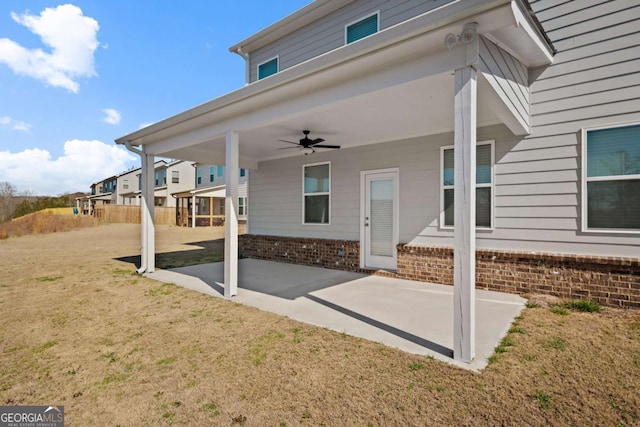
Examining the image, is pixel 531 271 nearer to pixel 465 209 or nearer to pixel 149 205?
pixel 465 209

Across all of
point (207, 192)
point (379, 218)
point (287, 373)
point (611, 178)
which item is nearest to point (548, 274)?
point (611, 178)

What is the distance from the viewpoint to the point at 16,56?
9.95 m

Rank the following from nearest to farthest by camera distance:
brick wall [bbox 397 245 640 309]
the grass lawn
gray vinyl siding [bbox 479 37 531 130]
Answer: the grass lawn
gray vinyl siding [bbox 479 37 531 130]
brick wall [bbox 397 245 640 309]

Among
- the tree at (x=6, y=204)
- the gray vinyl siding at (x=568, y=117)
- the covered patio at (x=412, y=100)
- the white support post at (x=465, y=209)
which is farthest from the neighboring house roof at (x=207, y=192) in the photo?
the white support post at (x=465, y=209)

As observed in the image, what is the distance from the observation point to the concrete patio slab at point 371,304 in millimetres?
3230

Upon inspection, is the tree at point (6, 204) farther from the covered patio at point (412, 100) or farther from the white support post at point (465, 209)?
the white support post at point (465, 209)

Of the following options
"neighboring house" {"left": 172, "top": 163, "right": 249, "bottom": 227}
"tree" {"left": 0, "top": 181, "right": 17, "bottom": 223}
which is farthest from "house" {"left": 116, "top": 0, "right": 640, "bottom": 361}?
"tree" {"left": 0, "top": 181, "right": 17, "bottom": 223}

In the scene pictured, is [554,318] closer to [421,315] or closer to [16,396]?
[421,315]

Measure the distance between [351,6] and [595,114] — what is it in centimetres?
542

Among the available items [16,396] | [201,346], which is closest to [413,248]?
[201,346]

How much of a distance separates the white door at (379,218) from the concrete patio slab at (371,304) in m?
0.49

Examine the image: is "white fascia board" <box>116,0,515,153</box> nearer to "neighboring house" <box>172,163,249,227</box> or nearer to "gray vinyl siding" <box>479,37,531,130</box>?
"gray vinyl siding" <box>479,37,531,130</box>

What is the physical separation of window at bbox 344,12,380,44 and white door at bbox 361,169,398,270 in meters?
3.15

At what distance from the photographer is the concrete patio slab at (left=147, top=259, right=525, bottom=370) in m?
3.23
